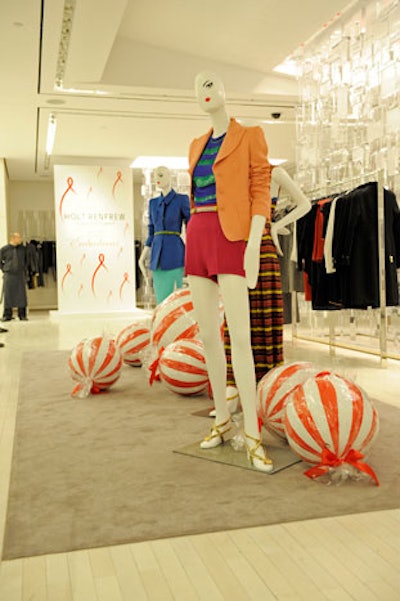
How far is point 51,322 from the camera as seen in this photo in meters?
10.8

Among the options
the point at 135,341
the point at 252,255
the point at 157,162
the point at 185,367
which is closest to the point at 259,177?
the point at 252,255

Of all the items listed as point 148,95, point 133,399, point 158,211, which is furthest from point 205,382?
point 148,95

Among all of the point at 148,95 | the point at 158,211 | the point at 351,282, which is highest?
the point at 148,95

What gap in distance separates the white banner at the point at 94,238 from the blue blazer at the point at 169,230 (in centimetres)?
723

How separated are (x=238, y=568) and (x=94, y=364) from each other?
7.84 feet

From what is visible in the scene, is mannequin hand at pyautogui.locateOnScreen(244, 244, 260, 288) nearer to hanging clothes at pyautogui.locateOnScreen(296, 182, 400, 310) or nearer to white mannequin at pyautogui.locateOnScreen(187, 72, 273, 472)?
white mannequin at pyautogui.locateOnScreen(187, 72, 273, 472)

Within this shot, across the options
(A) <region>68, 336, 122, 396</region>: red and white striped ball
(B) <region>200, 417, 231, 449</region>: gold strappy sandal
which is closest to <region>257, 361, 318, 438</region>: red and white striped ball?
(B) <region>200, 417, 231, 449</region>: gold strappy sandal

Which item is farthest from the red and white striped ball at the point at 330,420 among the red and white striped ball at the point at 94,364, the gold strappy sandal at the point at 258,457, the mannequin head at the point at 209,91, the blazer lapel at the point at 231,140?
the red and white striped ball at the point at 94,364

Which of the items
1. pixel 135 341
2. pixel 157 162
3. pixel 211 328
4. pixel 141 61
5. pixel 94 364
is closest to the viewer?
pixel 211 328

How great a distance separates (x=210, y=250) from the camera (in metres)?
2.44

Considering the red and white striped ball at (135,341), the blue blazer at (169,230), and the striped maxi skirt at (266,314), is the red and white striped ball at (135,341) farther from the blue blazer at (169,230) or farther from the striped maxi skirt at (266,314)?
the striped maxi skirt at (266,314)

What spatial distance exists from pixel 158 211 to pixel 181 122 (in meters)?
4.97

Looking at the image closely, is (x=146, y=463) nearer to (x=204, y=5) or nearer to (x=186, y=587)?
(x=186, y=587)

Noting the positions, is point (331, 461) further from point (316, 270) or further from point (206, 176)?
point (316, 270)
